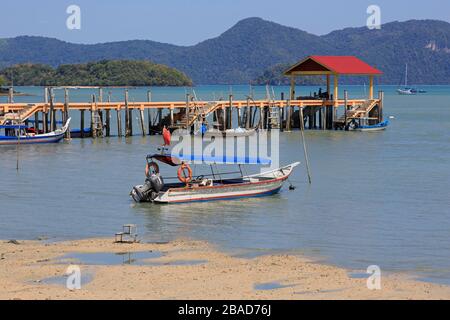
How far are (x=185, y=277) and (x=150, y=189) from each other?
11.7 meters

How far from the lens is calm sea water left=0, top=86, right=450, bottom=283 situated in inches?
1043

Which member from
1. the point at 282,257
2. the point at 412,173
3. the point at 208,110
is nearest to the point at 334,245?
the point at 282,257

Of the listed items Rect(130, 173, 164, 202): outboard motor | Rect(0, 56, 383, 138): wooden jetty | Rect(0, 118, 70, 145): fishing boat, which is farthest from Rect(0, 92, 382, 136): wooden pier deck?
Rect(130, 173, 164, 202): outboard motor

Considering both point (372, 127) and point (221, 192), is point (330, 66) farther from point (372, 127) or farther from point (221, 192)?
point (221, 192)

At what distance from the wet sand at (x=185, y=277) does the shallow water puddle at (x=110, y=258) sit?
0.03m

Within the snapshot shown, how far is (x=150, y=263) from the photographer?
23.4 meters

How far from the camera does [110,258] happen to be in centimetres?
2403

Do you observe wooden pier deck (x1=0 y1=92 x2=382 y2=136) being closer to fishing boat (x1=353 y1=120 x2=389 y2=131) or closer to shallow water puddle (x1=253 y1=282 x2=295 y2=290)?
fishing boat (x1=353 y1=120 x2=389 y2=131)

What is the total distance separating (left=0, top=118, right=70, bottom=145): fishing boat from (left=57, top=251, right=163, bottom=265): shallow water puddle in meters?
30.0

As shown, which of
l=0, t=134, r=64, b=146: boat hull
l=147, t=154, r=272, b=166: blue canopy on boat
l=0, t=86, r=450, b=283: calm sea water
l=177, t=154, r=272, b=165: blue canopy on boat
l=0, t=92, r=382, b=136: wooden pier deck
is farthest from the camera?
l=0, t=92, r=382, b=136: wooden pier deck

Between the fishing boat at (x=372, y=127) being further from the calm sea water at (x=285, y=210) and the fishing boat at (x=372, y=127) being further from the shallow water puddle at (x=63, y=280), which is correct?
the shallow water puddle at (x=63, y=280)
